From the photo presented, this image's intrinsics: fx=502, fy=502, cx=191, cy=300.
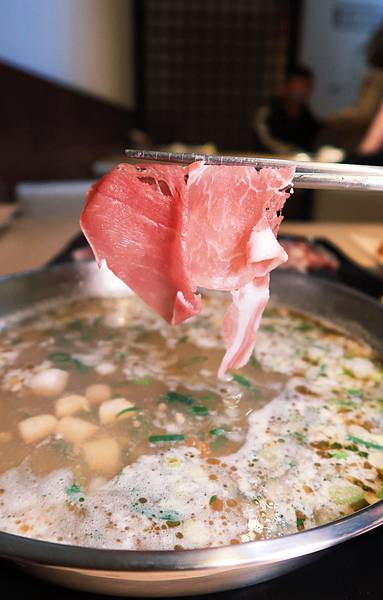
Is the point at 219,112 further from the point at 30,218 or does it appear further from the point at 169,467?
the point at 169,467

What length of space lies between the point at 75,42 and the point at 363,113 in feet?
12.2

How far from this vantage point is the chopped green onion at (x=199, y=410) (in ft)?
3.49

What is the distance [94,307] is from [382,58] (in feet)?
16.7

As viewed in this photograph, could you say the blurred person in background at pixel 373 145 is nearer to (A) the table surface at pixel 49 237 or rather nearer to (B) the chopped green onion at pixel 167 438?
(A) the table surface at pixel 49 237

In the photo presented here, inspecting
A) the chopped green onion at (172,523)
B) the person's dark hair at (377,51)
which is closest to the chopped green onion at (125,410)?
the chopped green onion at (172,523)

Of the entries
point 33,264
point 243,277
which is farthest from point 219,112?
point 243,277

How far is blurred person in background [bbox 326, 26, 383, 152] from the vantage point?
558 cm

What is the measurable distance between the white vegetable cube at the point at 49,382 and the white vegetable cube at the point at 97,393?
6 cm

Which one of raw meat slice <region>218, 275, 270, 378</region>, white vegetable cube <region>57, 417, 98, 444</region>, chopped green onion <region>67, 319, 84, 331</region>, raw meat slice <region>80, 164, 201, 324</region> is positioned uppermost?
raw meat slice <region>80, 164, 201, 324</region>

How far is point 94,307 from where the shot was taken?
62.1 inches

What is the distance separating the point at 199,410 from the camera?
1078 millimetres

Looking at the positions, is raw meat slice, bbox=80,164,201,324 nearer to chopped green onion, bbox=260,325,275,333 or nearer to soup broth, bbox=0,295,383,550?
soup broth, bbox=0,295,383,550

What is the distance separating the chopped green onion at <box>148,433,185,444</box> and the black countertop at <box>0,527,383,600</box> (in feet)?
1.06

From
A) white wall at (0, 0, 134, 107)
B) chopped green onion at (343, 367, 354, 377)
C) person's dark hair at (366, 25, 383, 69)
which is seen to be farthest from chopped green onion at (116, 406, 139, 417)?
person's dark hair at (366, 25, 383, 69)
